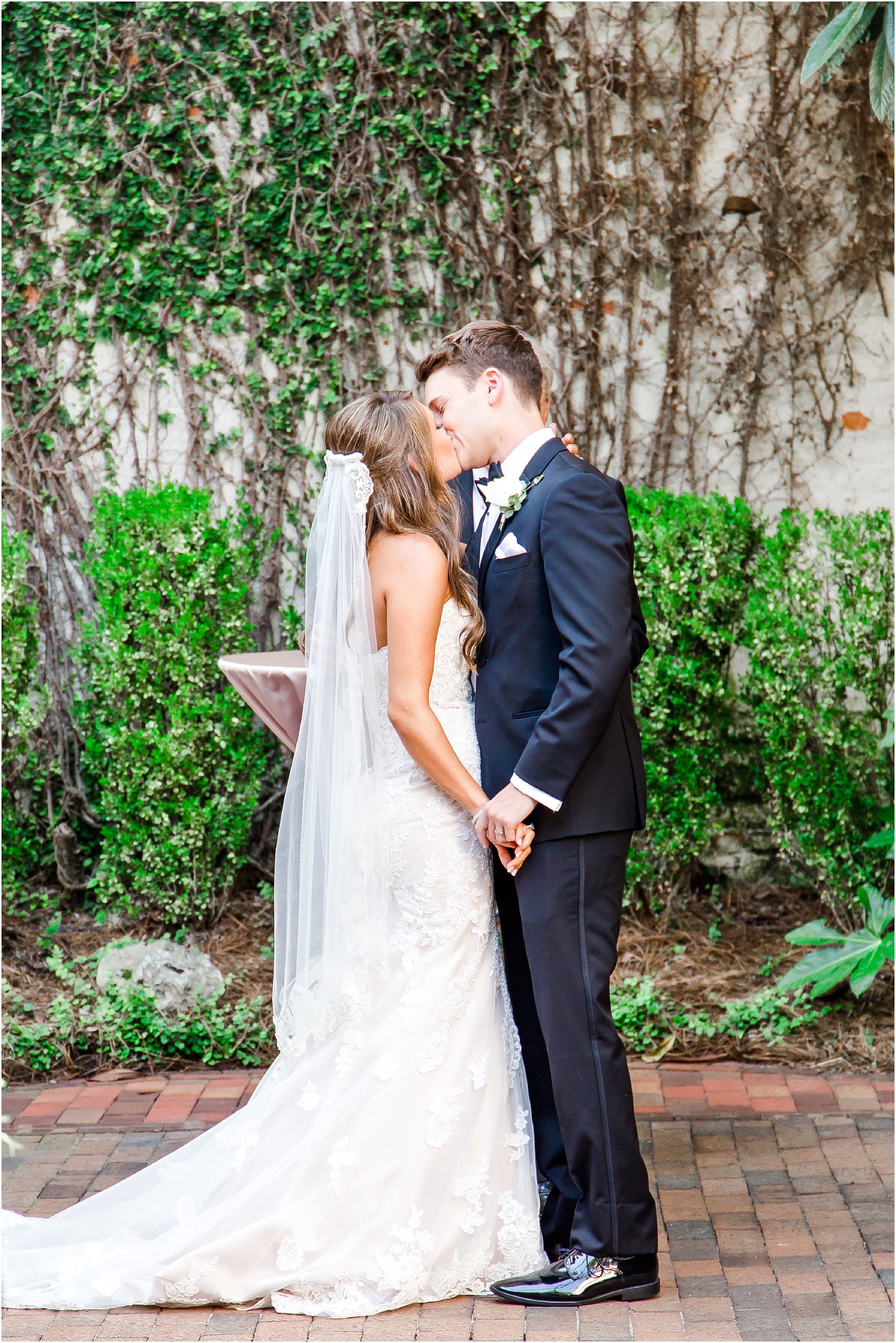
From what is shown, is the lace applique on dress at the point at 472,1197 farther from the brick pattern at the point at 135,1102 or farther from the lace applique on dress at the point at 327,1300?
the brick pattern at the point at 135,1102

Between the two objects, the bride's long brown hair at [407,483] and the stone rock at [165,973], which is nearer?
the bride's long brown hair at [407,483]

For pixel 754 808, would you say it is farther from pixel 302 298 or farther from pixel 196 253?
pixel 196 253

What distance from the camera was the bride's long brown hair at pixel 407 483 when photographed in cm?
295

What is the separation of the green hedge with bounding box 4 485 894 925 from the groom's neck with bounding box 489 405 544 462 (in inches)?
63.7

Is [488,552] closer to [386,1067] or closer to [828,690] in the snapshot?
[386,1067]

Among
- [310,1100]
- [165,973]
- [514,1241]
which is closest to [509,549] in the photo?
[310,1100]

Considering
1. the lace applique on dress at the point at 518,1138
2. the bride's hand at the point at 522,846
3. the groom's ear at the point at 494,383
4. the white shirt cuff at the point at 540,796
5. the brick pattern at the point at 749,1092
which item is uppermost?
the groom's ear at the point at 494,383

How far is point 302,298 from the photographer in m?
5.32

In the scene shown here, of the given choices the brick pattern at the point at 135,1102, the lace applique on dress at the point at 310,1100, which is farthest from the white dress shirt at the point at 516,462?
the brick pattern at the point at 135,1102

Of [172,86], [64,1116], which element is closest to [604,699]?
[64,1116]

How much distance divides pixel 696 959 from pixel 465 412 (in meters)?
2.65

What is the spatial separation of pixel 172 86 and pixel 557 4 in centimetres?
168

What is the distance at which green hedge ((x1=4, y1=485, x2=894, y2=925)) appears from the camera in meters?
4.43

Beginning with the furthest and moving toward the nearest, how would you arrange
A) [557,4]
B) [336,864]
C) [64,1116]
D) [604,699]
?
[557,4] < [64,1116] < [336,864] < [604,699]
